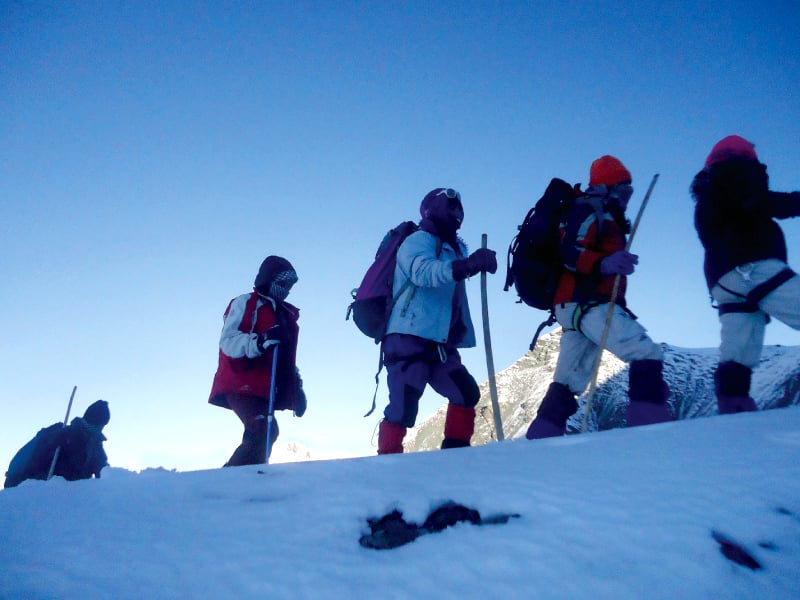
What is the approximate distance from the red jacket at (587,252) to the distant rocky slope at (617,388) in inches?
45.8

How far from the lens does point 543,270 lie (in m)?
3.71

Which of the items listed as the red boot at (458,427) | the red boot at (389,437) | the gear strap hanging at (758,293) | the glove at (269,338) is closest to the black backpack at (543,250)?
the red boot at (458,427)

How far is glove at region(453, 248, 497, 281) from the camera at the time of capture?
351 cm

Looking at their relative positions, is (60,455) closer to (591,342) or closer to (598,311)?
(591,342)

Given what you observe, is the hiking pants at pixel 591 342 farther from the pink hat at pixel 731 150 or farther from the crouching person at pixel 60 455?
the crouching person at pixel 60 455

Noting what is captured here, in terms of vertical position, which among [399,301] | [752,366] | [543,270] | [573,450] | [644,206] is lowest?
[573,450]

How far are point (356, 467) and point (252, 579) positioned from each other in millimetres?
958

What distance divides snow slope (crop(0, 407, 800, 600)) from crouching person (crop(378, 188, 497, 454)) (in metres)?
1.36

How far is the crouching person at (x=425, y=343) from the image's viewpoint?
3537mm

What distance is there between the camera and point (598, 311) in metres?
3.45

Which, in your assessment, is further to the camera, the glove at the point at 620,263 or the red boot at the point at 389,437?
the red boot at the point at 389,437

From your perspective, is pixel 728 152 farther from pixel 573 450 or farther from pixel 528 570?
pixel 528 570

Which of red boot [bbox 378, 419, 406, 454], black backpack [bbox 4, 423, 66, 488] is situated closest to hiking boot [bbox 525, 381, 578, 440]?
red boot [bbox 378, 419, 406, 454]

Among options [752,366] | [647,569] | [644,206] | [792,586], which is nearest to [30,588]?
[647,569]
